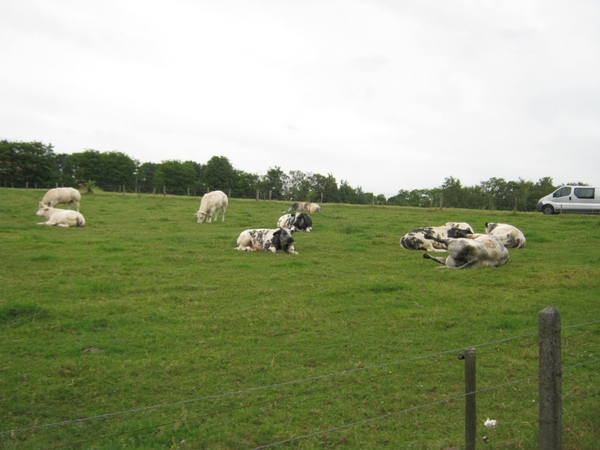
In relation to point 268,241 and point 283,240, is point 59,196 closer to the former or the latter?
point 268,241

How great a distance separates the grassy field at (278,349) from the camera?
479 centimetres

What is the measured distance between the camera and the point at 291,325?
763cm

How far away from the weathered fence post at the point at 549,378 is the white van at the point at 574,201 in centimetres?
2992

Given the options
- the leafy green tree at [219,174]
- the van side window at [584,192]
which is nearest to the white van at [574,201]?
the van side window at [584,192]

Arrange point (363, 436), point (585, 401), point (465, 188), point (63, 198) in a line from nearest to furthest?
point (363, 436) → point (585, 401) → point (63, 198) → point (465, 188)

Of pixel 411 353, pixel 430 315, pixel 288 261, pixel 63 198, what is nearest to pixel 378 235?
pixel 288 261

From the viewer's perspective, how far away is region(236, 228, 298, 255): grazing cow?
14492mm

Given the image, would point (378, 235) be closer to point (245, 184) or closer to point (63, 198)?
point (63, 198)

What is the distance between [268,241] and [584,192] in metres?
23.9

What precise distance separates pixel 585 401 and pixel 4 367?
6.80 meters

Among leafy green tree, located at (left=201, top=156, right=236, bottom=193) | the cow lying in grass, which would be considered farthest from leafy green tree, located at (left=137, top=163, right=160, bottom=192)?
the cow lying in grass

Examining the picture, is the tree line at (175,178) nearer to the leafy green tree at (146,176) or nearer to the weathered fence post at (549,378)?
the leafy green tree at (146,176)

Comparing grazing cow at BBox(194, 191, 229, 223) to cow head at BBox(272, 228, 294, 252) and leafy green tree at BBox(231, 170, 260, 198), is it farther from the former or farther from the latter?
leafy green tree at BBox(231, 170, 260, 198)

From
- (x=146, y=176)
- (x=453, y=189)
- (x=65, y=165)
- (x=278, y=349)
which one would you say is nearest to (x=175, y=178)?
(x=146, y=176)
